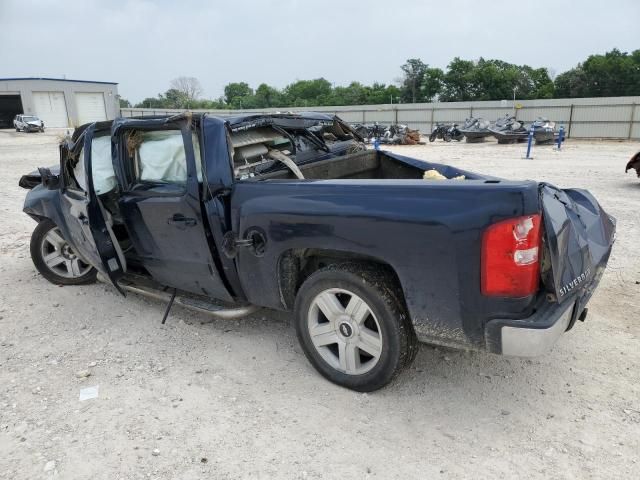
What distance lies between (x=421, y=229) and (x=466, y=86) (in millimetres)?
62338

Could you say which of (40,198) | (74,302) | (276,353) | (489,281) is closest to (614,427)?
(489,281)

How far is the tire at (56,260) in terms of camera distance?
523 cm

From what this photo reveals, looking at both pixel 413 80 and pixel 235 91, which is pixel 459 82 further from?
pixel 235 91

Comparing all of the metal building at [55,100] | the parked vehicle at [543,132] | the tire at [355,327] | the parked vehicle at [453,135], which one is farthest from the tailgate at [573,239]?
the metal building at [55,100]

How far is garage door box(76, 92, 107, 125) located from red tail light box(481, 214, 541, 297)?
192 ft

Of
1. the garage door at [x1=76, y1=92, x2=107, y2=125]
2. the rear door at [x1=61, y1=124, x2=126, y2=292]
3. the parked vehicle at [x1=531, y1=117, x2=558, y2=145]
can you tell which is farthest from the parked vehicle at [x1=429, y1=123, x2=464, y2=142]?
the garage door at [x1=76, y1=92, x2=107, y2=125]

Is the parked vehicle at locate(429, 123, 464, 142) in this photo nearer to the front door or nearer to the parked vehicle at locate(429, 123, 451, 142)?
the parked vehicle at locate(429, 123, 451, 142)

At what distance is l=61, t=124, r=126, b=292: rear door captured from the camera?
4066 mm

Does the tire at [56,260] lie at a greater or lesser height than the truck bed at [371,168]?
lesser

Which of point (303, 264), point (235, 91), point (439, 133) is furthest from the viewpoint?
point (235, 91)

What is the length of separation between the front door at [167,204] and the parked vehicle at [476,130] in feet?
85.7

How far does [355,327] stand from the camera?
3.07m

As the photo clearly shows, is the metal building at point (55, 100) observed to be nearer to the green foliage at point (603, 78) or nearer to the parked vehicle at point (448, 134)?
the parked vehicle at point (448, 134)

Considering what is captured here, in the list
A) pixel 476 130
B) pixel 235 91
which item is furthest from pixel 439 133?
pixel 235 91
